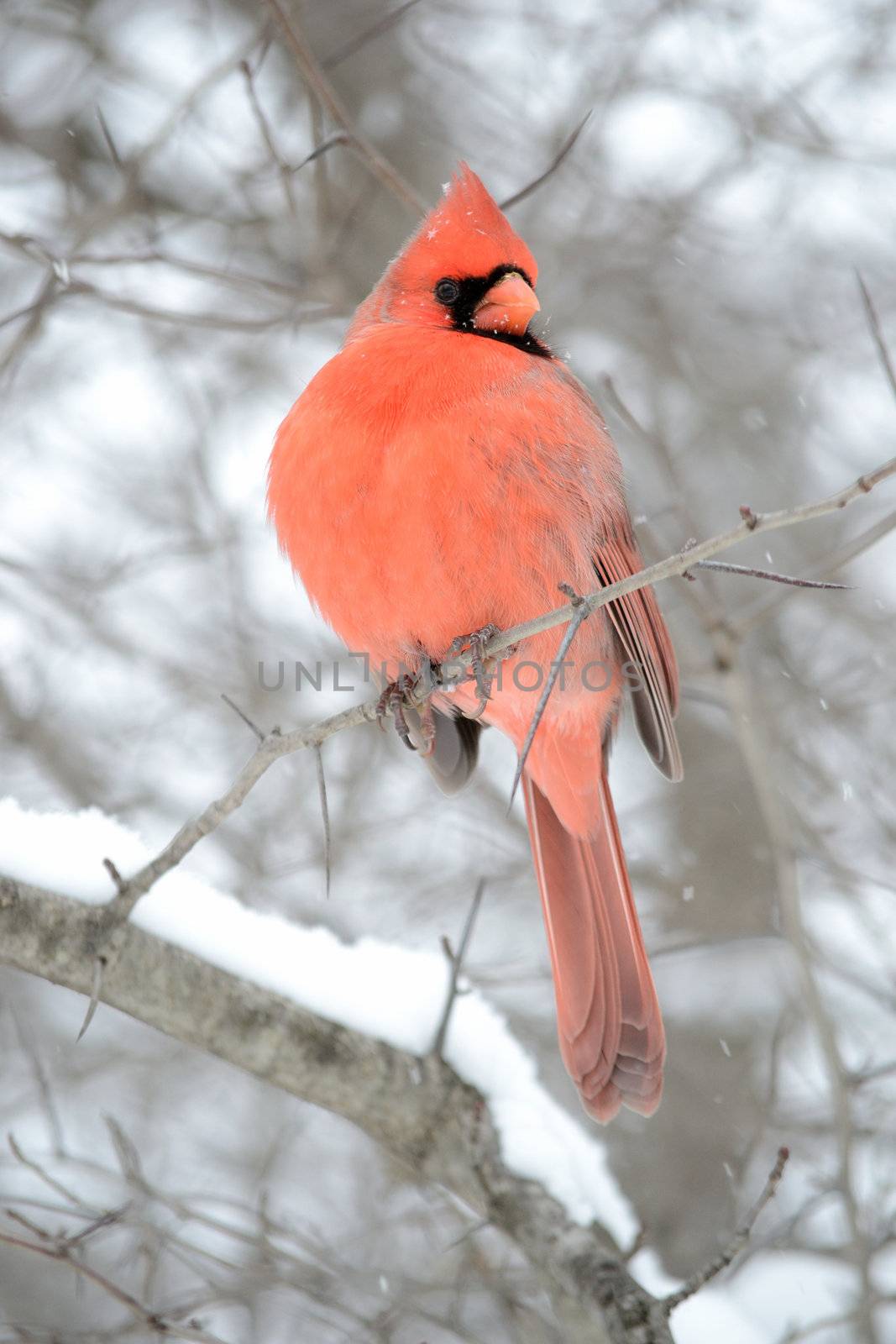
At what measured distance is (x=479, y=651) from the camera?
256 centimetres

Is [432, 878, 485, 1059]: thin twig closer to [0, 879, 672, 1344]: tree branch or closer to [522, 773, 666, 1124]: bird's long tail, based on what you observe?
[0, 879, 672, 1344]: tree branch

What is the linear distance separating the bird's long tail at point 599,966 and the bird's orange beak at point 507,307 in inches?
43.6

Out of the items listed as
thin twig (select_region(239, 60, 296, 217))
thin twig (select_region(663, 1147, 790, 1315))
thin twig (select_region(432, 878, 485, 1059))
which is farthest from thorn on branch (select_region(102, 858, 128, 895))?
thin twig (select_region(239, 60, 296, 217))

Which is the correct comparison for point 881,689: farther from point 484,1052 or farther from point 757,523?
point 757,523

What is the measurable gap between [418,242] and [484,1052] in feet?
6.16

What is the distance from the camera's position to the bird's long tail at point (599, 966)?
290 centimetres

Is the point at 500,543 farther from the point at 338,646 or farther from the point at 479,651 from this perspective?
the point at 338,646

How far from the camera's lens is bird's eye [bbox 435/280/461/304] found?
3.02m

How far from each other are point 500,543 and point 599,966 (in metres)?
1.04

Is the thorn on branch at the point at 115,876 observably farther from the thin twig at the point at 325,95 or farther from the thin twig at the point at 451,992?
the thin twig at the point at 325,95

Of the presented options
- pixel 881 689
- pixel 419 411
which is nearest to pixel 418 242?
pixel 419 411

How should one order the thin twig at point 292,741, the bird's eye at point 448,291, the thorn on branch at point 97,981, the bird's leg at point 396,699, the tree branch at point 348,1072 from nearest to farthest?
the thin twig at point 292,741, the thorn on branch at point 97,981, the tree branch at point 348,1072, the bird's leg at point 396,699, the bird's eye at point 448,291

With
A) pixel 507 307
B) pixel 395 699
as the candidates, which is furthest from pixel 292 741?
pixel 507 307

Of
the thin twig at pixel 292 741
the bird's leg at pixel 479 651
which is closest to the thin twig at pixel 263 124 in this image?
the bird's leg at pixel 479 651
